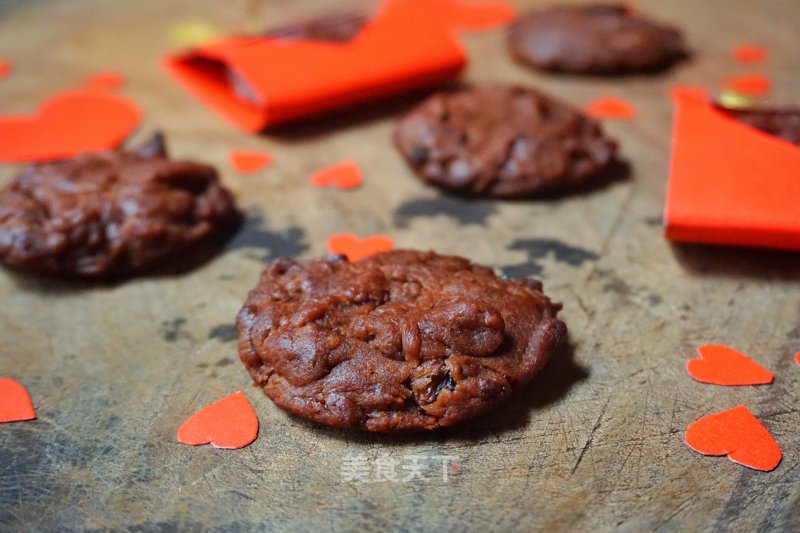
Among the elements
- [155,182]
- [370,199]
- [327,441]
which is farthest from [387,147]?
[327,441]

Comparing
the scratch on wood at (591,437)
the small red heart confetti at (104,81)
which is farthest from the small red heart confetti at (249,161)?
the scratch on wood at (591,437)

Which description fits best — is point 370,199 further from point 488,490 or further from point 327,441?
point 488,490

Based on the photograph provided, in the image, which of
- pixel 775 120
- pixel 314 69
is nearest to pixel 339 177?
pixel 314 69

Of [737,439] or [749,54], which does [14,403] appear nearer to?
[737,439]

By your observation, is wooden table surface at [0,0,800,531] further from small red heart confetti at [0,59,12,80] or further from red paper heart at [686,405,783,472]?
small red heart confetti at [0,59,12,80]

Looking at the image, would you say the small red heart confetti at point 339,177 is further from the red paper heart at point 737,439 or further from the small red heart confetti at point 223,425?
the red paper heart at point 737,439

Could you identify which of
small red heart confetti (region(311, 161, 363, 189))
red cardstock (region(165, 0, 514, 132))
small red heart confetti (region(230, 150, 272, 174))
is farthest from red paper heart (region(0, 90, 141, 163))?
small red heart confetti (region(311, 161, 363, 189))
